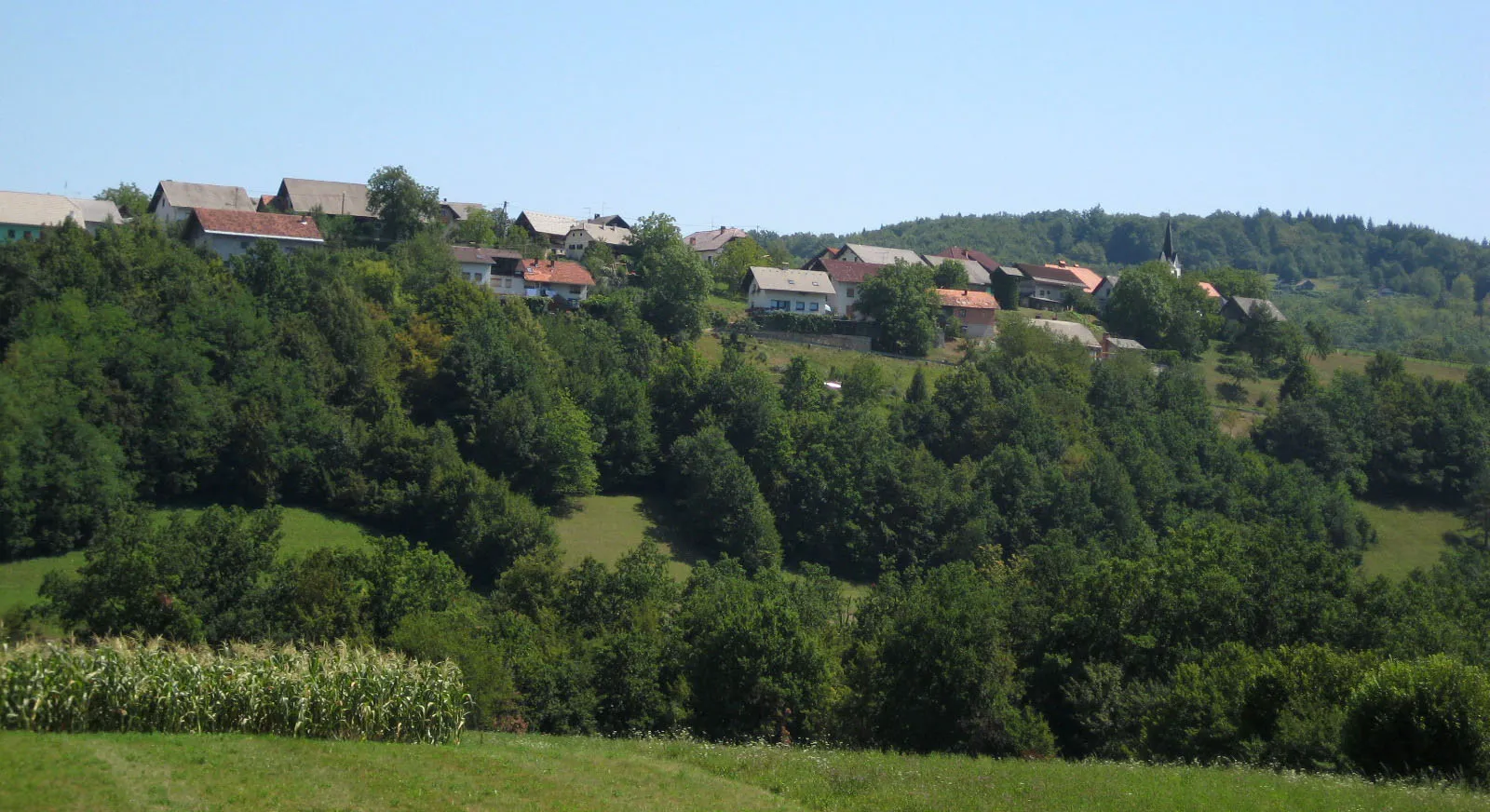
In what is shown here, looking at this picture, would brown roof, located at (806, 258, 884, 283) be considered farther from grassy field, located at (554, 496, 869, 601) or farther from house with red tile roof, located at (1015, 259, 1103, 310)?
grassy field, located at (554, 496, 869, 601)

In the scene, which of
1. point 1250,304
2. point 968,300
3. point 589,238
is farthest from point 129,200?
point 1250,304

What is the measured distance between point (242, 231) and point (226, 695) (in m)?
53.0

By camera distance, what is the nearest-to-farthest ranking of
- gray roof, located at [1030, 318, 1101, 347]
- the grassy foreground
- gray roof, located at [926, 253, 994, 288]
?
the grassy foreground, gray roof, located at [1030, 318, 1101, 347], gray roof, located at [926, 253, 994, 288]

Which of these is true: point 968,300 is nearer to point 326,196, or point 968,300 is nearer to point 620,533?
point 620,533

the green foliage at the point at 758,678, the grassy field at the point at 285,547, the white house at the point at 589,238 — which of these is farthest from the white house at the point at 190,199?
the green foliage at the point at 758,678

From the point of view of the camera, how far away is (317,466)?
2280 inches

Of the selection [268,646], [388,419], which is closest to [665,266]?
[388,419]

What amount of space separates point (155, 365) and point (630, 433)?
23816 millimetres

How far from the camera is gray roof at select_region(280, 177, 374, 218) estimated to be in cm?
8200

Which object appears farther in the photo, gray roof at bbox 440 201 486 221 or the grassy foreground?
gray roof at bbox 440 201 486 221

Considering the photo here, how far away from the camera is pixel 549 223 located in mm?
95000

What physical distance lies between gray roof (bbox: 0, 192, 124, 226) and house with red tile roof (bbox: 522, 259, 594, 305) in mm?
24235

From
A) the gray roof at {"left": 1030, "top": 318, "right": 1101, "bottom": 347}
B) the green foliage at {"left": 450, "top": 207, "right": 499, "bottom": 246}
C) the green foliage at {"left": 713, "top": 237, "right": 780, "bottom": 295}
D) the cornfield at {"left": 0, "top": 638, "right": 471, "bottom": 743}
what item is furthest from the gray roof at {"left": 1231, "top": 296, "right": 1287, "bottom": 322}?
the cornfield at {"left": 0, "top": 638, "right": 471, "bottom": 743}

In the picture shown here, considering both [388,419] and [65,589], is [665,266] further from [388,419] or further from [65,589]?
[65,589]
